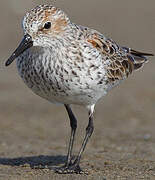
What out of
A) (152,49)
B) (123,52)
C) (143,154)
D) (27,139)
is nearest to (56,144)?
(27,139)

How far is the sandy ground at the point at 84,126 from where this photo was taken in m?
9.08

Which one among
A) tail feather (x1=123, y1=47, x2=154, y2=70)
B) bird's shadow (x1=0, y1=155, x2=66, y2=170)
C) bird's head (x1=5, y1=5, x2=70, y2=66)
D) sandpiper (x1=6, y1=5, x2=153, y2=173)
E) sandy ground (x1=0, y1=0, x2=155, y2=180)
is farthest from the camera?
tail feather (x1=123, y1=47, x2=154, y2=70)

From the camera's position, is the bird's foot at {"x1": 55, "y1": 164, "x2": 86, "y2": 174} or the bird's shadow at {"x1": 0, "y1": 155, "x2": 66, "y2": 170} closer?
the bird's foot at {"x1": 55, "y1": 164, "x2": 86, "y2": 174}

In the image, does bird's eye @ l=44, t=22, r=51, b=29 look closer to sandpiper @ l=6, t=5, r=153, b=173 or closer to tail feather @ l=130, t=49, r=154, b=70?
sandpiper @ l=6, t=5, r=153, b=173

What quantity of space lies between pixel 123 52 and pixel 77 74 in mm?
1813

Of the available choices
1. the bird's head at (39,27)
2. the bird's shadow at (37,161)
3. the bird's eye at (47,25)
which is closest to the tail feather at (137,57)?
the bird's shadow at (37,161)

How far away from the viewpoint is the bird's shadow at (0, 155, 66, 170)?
9316 mm

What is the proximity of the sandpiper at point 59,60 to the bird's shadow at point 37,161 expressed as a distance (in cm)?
45

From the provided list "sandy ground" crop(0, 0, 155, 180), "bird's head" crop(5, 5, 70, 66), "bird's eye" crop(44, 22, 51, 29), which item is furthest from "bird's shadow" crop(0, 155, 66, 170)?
"bird's eye" crop(44, 22, 51, 29)

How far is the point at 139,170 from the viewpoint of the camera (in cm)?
900

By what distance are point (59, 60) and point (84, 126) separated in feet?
17.2

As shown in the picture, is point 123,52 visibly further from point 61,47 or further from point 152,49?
point 152,49

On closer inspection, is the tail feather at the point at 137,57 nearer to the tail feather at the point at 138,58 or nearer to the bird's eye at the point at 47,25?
the tail feather at the point at 138,58

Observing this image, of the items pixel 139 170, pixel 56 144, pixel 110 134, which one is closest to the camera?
pixel 139 170
